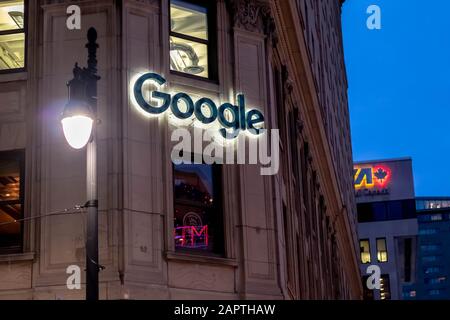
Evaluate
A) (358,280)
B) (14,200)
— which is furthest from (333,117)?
(14,200)

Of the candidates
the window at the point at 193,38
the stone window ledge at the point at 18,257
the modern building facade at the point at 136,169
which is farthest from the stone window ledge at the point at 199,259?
the window at the point at 193,38

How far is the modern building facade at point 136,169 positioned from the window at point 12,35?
30mm

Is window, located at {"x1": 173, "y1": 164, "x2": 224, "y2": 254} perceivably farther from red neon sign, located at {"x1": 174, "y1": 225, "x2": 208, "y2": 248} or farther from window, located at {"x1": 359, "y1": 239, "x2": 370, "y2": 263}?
window, located at {"x1": 359, "y1": 239, "x2": 370, "y2": 263}

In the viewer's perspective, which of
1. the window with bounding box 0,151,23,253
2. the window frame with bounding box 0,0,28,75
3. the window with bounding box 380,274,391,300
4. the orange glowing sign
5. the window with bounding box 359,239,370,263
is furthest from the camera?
the orange glowing sign

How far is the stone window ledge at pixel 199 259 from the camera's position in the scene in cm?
2039

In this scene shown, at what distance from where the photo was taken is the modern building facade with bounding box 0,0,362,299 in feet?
65.7

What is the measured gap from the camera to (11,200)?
69.1 ft

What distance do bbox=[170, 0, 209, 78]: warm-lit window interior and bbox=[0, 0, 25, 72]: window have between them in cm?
353

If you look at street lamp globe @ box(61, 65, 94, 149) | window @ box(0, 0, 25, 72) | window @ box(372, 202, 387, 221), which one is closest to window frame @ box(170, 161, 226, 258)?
window @ box(0, 0, 25, 72)

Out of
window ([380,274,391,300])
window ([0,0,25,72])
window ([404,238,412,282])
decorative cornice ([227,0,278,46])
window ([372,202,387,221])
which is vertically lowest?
window ([0,0,25,72])

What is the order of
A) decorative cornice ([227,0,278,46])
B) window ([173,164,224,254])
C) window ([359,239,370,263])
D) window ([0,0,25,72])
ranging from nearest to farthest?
window ([173,164,224,254]) → window ([0,0,25,72]) → decorative cornice ([227,0,278,46]) → window ([359,239,370,263])

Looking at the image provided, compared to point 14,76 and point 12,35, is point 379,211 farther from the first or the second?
point 14,76

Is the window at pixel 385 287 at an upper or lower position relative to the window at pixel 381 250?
lower

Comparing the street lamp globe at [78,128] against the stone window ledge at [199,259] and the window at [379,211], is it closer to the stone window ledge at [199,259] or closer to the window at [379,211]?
the stone window ledge at [199,259]
